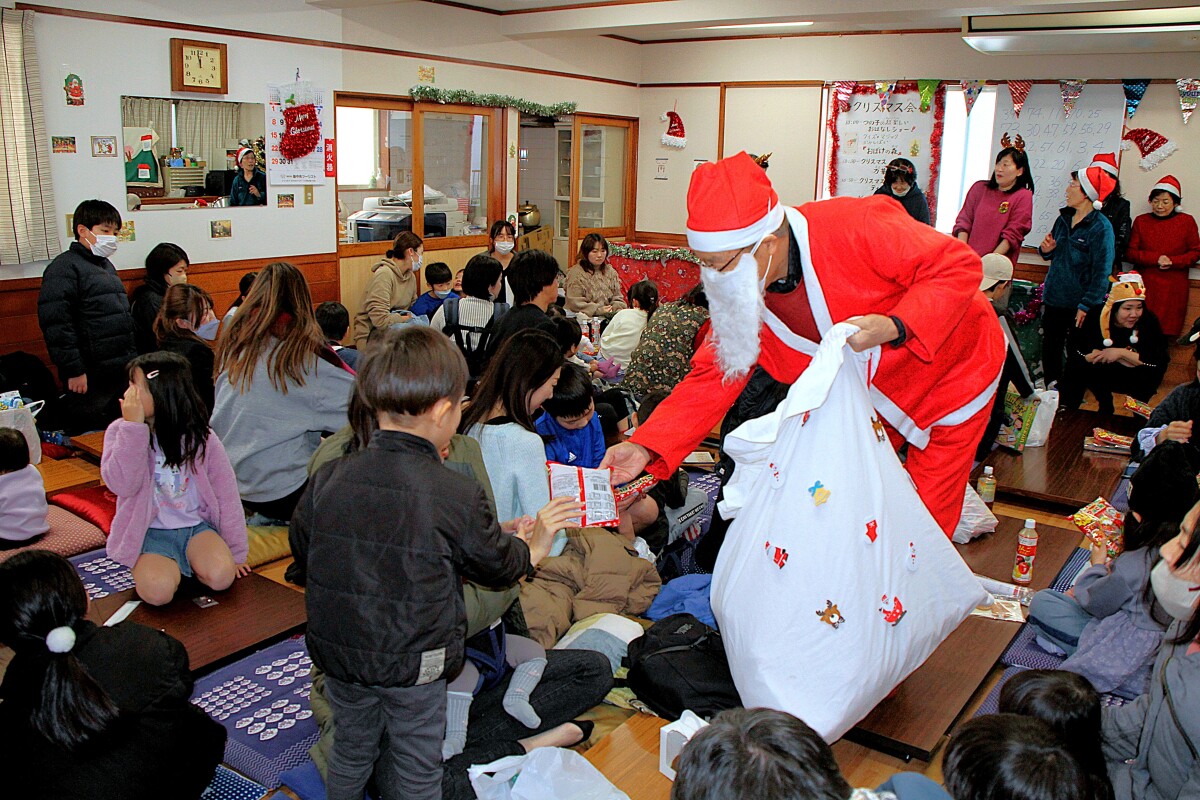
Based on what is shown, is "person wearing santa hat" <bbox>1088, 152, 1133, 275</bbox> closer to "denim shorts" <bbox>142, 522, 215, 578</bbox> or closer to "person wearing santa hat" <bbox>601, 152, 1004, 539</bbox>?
"person wearing santa hat" <bbox>601, 152, 1004, 539</bbox>

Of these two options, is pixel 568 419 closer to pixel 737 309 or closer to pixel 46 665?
pixel 737 309

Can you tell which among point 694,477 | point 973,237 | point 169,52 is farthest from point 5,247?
point 973,237

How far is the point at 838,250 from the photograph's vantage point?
228 centimetres

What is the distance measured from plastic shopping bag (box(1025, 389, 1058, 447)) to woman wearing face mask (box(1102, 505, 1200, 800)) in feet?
9.36

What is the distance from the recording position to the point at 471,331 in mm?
5039

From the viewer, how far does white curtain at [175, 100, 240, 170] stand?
6312 millimetres

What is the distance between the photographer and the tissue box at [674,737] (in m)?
2.29

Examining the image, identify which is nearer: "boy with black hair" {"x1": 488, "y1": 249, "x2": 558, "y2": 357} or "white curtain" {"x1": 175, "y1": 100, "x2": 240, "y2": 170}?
"boy with black hair" {"x1": 488, "y1": 249, "x2": 558, "y2": 357}

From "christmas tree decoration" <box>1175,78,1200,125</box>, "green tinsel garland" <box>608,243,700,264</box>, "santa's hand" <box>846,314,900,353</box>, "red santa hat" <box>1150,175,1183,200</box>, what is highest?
"christmas tree decoration" <box>1175,78,1200,125</box>

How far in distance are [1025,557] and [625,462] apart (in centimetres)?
175

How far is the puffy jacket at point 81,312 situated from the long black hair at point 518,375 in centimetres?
323

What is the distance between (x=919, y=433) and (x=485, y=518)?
3.79ft

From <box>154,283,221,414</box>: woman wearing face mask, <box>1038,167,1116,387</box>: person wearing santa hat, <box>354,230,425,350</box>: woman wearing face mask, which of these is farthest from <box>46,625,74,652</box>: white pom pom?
<box>1038,167,1116,387</box>: person wearing santa hat

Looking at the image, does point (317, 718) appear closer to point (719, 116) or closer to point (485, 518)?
point (485, 518)
